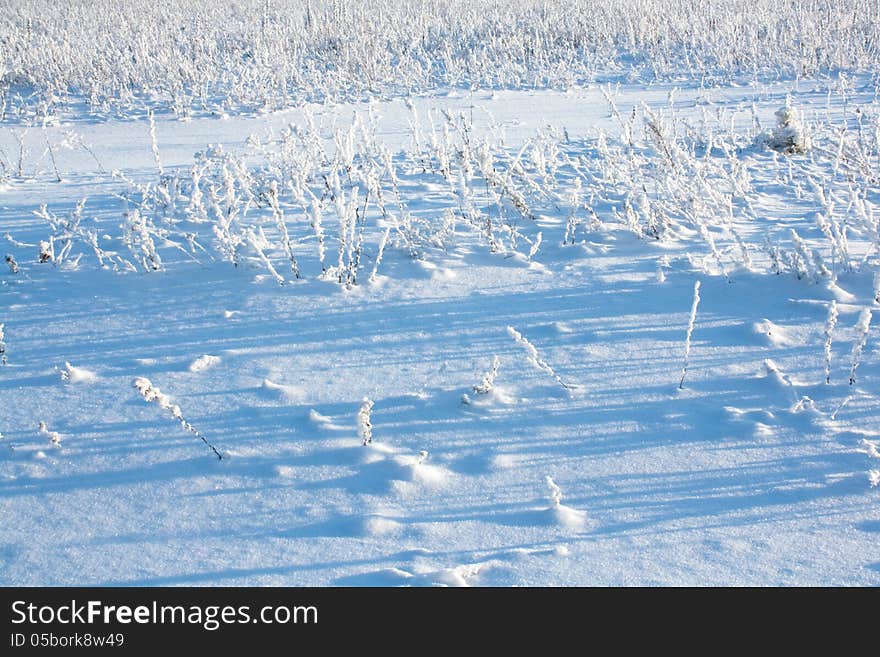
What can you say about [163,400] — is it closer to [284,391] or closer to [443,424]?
[284,391]

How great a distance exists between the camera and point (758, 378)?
108 inches

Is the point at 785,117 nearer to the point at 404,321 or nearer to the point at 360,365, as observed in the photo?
the point at 404,321

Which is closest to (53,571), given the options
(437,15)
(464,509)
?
(464,509)

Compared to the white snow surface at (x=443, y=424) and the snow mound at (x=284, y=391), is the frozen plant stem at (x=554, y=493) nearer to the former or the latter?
the white snow surface at (x=443, y=424)

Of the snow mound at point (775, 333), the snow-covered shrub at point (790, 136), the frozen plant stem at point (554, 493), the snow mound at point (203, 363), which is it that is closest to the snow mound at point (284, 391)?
the snow mound at point (203, 363)

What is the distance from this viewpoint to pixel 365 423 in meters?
2.39

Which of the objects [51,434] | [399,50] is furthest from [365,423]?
[399,50]

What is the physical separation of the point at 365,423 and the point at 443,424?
0.32 meters

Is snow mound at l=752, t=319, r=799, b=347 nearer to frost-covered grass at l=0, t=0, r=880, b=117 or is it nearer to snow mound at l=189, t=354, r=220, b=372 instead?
snow mound at l=189, t=354, r=220, b=372

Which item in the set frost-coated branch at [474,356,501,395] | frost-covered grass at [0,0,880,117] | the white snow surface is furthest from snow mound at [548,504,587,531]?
frost-covered grass at [0,0,880,117]

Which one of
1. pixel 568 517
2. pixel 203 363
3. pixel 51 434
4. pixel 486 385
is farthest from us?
pixel 203 363

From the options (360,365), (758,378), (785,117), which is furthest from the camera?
(785,117)
